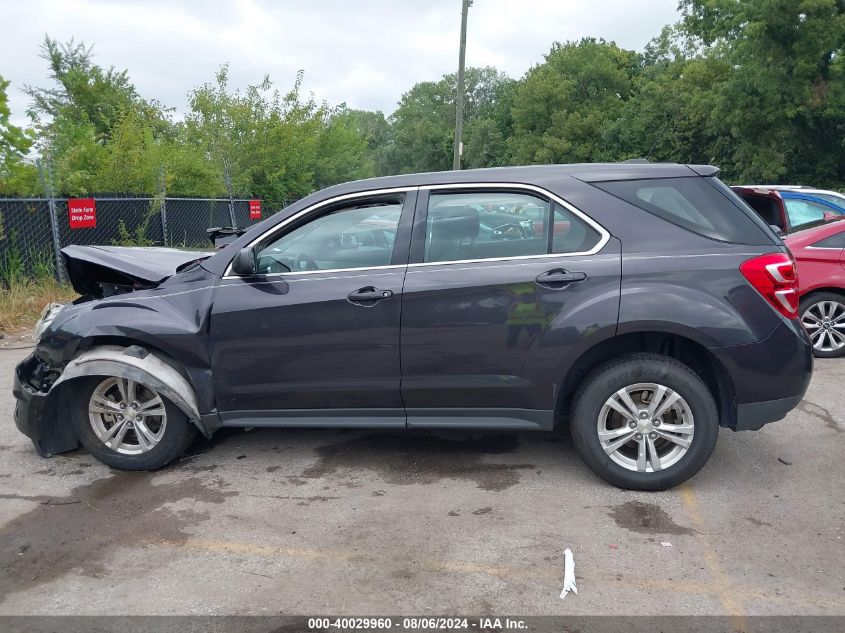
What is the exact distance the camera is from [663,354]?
4438 mm

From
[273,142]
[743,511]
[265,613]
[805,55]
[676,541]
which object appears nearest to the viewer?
[265,613]

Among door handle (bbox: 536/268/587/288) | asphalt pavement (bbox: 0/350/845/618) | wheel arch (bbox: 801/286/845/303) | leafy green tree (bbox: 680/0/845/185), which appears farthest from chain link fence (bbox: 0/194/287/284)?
leafy green tree (bbox: 680/0/845/185)

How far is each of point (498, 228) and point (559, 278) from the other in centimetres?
50

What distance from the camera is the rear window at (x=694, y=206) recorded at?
4270 mm

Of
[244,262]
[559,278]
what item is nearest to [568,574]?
[559,278]

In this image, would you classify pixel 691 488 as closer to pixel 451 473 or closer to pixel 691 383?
pixel 691 383

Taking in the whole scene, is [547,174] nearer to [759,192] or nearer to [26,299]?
[759,192]

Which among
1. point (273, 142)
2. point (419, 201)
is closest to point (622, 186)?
point (419, 201)

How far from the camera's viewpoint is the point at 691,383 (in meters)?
4.19

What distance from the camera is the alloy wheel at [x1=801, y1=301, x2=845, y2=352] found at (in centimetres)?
762

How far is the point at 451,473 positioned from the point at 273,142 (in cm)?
2027

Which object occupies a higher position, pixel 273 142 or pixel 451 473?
pixel 273 142

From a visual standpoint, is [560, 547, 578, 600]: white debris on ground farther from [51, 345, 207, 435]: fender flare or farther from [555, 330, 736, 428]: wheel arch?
[51, 345, 207, 435]: fender flare

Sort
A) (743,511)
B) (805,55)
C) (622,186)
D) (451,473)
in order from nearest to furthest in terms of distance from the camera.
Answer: (743,511), (622,186), (451,473), (805,55)
